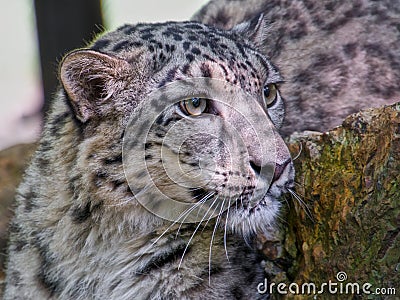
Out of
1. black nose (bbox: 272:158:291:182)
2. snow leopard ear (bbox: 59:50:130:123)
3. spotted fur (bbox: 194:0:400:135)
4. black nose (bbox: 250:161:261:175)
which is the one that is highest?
snow leopard ear (bbox: 59:50:130:123)

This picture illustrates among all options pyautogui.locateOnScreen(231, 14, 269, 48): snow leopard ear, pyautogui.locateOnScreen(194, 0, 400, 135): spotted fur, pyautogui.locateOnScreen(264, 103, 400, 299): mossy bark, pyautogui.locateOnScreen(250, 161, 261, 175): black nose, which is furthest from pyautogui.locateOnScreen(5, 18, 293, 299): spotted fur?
pyautogui.locateOnScreen(194, 0, 400, 135): spotted fur

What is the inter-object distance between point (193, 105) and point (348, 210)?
1044 millimetres

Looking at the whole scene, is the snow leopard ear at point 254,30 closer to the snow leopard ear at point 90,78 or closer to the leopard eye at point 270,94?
the leopard eye at point 270,94

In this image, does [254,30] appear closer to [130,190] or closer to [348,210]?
[130,190]

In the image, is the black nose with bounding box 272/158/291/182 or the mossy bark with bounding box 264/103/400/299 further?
the black nose with bounding box 272/158/291/182

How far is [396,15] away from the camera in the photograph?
6562 millimetres

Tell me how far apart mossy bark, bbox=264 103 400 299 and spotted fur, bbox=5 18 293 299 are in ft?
0.63

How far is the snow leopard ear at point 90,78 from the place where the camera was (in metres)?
4.42

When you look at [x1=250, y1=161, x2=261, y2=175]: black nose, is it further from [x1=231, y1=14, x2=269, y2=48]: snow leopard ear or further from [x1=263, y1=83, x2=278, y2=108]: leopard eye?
[x1=231, y1=14, x2=269, y2=48]: snow leopard ear

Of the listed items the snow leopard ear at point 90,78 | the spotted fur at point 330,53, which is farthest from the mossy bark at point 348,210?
the spotted fur at point 330,53

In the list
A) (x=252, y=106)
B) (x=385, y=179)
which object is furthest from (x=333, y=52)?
(x=385, y=179)

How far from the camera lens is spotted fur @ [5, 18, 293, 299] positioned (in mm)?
4445

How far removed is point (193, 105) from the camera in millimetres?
4469

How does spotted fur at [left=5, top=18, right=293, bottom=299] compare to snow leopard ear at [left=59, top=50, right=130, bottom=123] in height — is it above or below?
below
